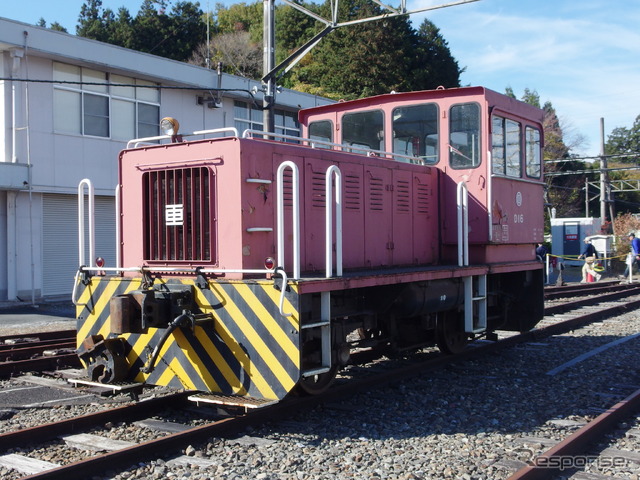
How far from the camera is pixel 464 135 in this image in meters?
7.66

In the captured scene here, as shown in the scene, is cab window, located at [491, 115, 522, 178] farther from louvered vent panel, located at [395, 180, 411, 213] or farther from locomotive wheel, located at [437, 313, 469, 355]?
locomotive wheel, located at [437, 313, 469, 355]

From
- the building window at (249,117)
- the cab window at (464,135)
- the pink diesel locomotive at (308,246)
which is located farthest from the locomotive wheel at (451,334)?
the building window at (249,117)

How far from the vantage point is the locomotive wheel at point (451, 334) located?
7.68 meters

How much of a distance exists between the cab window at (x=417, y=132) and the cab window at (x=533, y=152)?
1.48 m

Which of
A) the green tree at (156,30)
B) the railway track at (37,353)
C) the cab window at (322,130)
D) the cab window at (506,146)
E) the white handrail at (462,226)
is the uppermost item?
the green tree at (156,30)

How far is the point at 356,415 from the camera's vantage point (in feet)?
18.4

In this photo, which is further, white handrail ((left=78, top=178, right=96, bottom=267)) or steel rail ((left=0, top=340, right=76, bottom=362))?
steel rail ((left=0, top=340, right=76, bottom=362))

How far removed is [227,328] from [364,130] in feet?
12.5

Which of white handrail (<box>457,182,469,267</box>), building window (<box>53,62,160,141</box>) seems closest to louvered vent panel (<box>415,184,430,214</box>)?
white handrail (<box>457,182,469,267</box>)

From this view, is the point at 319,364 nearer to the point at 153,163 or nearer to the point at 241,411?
the point at 241,411

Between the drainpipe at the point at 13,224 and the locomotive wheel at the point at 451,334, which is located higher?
the drainpipe at the point at 13,224

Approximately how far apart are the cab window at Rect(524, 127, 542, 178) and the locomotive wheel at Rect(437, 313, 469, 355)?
2285 mm

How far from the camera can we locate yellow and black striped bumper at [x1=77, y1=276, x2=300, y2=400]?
499cm

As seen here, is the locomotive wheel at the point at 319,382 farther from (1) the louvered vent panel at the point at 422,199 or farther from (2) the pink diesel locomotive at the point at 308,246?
(1) the louvered vent panel at the point at 422,199
